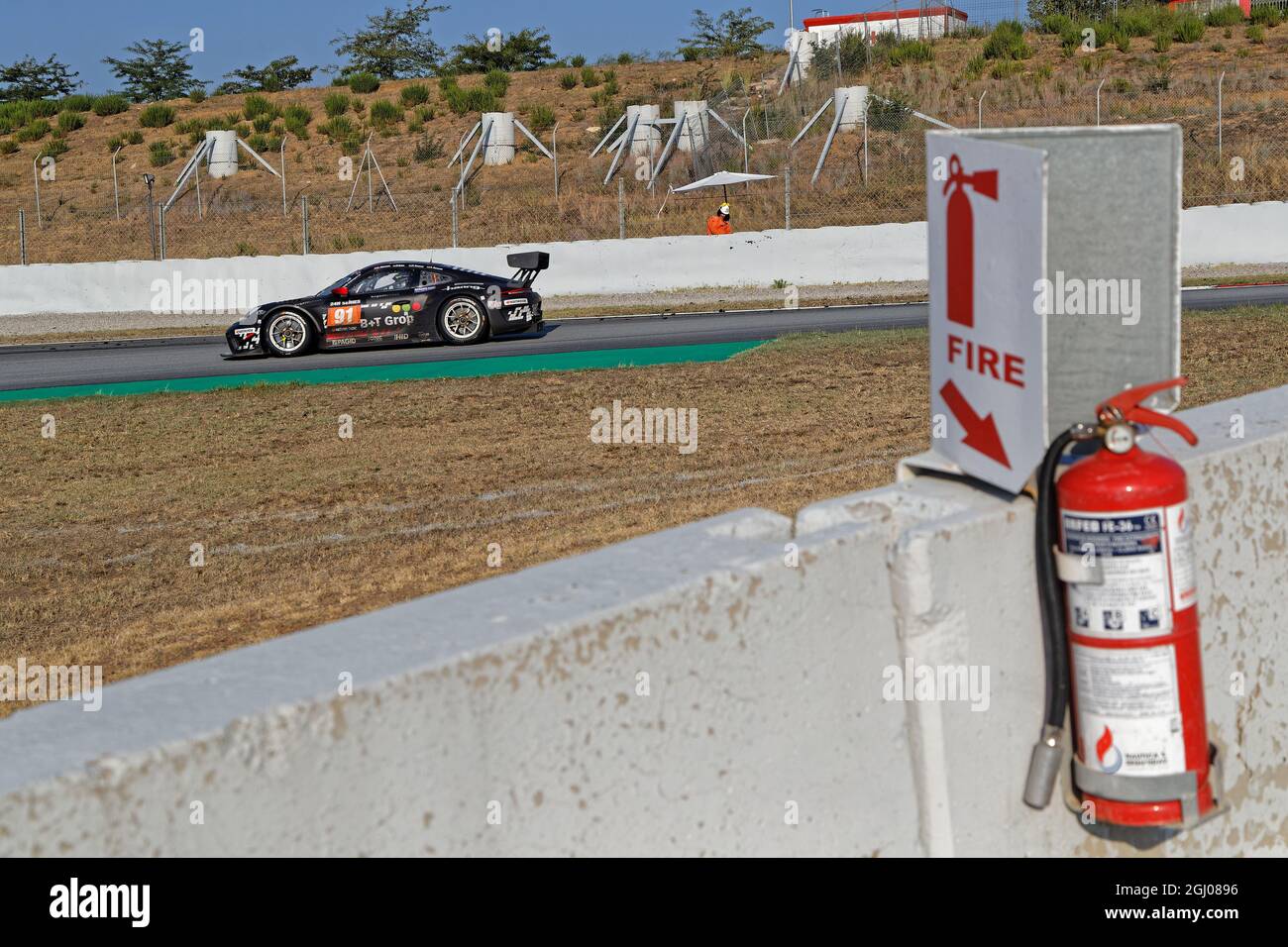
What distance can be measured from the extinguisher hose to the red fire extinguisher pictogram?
0.40m

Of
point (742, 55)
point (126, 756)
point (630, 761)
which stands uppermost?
point (742, 55)

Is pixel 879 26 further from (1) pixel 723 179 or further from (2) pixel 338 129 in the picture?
(1) pixel 723 179

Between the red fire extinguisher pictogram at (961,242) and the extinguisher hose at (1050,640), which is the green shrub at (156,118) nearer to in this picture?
the red fire extinguisher pictogram at (961,242)

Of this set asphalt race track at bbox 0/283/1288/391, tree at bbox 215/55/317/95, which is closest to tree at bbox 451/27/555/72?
tree at bbox 215/55/317/95

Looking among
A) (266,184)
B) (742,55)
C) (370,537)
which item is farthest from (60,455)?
(742,55)

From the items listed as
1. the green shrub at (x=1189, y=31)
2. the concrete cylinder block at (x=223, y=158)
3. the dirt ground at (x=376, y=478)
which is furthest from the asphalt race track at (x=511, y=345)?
the green shrub at (x=1189, y=31)

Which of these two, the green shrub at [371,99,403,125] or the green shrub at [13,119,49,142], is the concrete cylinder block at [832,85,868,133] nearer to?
the green shrub at [371,99,403,125]

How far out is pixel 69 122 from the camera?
55812 mm

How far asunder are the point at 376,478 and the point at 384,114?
4394 cm

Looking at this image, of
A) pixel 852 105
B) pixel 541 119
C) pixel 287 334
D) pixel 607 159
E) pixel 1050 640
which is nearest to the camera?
pixel 1050 640

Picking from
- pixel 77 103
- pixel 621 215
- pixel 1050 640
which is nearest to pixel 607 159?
pixel 621 215
